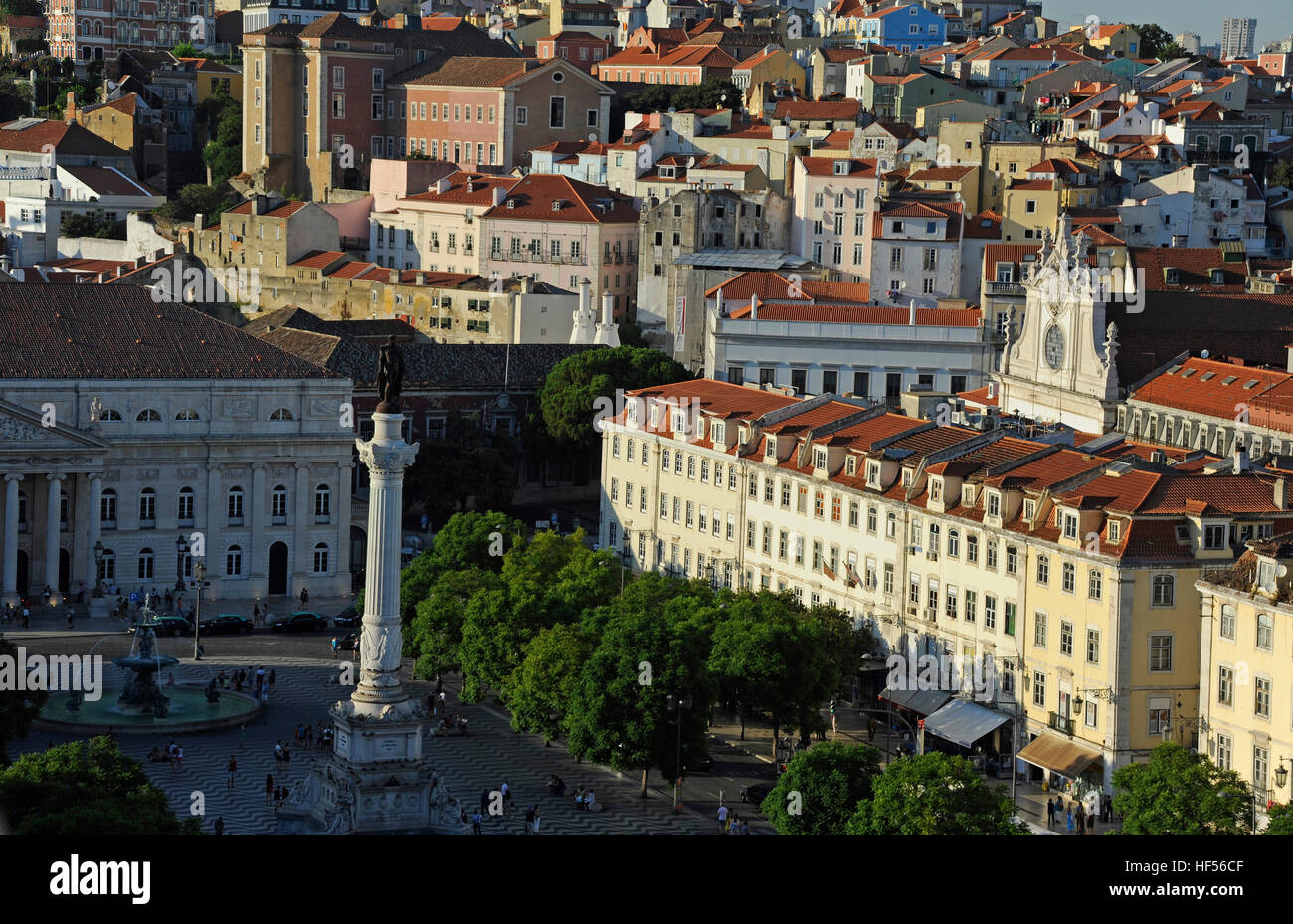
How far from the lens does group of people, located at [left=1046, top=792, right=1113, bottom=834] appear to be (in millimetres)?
69938

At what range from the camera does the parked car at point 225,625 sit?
96.9 meters

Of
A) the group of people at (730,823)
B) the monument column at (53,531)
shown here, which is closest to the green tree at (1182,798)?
the group of people at (730,823)

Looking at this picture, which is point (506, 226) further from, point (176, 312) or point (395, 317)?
point (176, 312)

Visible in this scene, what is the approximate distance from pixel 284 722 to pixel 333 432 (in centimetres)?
2639

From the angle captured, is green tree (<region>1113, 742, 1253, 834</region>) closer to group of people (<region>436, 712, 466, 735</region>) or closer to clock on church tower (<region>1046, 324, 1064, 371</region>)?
group of people (<region>436, 712, 466, 735</region>)

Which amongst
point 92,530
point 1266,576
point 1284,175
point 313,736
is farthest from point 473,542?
point 1284,175

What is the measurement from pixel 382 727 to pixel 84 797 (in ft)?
21.7

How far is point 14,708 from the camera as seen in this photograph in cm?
6881

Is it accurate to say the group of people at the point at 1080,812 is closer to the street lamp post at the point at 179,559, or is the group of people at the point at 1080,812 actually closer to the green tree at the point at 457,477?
the street lamp post at the point at 179,559

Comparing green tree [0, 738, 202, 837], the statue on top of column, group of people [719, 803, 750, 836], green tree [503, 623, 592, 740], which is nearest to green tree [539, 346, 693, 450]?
green tree [503, 623, 592, 740]

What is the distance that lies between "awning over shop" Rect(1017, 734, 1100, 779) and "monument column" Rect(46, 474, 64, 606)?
40.0 metres

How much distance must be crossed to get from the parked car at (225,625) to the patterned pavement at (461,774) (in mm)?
9502

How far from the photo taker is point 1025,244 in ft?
465
